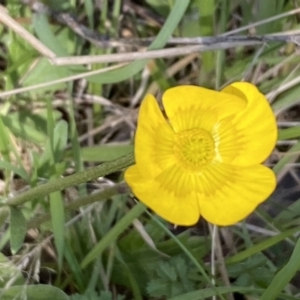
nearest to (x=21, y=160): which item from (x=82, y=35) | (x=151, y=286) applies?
(x=82, y=35)

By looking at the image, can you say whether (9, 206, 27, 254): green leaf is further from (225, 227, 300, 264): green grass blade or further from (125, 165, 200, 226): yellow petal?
(225, 227, 300, 264): green grass blade

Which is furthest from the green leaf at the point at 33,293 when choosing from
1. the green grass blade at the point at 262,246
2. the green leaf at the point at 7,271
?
the green grass blade at the point at 262,246

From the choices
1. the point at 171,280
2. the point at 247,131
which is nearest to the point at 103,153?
the point at 171,280

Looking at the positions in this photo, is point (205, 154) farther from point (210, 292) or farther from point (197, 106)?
point (210, 292)

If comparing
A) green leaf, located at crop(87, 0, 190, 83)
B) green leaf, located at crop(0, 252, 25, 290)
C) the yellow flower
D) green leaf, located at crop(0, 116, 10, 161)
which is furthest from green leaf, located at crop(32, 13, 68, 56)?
green leaf, located at crop(0, 252, 25, 290)

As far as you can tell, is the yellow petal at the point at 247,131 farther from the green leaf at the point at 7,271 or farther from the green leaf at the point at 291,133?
the green leaf at the point at 7,271

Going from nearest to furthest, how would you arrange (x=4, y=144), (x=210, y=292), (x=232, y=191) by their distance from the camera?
(x=232, y=191) < (x=210, y=292) < (x=4, y=144)
